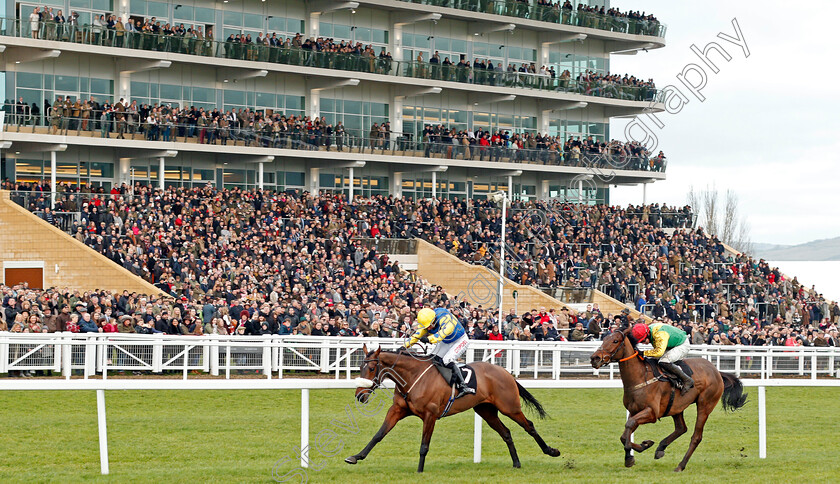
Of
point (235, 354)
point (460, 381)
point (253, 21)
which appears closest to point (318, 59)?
point (253, 21)

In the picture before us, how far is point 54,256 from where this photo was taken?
27.1 m

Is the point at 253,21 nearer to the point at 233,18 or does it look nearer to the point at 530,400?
the point at 233,18

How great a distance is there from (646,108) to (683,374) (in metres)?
36.1

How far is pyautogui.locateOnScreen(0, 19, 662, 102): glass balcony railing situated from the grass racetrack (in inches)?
730

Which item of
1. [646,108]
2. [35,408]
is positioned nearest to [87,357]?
[35,408]

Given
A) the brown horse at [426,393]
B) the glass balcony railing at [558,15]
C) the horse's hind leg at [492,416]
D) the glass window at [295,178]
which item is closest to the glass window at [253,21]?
the glass window at [295,178]

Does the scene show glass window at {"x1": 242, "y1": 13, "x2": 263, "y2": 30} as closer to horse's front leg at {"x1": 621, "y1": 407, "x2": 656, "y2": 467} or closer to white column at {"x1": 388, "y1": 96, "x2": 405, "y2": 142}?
white column at {"x1": 388, "y1": 96, "x2": 405, "y2": 142}

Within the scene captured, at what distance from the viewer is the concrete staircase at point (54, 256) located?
25.3 meters

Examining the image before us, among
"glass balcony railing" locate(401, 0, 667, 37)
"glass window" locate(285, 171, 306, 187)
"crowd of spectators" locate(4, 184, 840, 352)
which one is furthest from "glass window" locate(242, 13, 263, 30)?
"crowd of spectators" locate(4, 184, 840, 352)

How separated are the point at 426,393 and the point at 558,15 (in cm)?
3510

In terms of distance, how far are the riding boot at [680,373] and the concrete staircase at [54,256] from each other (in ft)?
53.5

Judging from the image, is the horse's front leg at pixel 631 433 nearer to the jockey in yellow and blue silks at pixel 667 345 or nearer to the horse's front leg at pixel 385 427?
the jockey in yellow and blue silks at pixel 667 345

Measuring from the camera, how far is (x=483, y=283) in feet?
104

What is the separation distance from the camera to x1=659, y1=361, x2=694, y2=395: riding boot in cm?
1042
